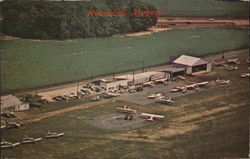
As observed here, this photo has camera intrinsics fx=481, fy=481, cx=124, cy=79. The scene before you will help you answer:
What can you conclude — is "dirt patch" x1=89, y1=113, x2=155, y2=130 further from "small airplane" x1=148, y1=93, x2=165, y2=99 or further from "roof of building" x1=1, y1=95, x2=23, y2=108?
"roof of building" x1=1, y1=95, x2=23, y2=108

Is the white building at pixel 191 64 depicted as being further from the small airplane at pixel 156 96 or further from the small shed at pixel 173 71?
the small airplane at pixel 156 96

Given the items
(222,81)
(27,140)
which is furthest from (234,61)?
(27,140)

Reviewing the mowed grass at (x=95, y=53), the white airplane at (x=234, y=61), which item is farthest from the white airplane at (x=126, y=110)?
the white airplane at (x=234, y=61)

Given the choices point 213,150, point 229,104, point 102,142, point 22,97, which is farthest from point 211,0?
point 22,97

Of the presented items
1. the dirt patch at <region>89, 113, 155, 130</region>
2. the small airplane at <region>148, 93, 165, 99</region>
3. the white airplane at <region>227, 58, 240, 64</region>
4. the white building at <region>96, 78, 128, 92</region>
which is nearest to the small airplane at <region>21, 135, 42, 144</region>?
the dirt patch at <region>89, 113, 155, 130</region>

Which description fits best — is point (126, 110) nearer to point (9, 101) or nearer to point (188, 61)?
point (188, 61)

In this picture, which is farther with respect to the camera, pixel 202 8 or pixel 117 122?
pixel 202 8

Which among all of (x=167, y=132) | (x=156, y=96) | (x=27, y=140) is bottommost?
(x=167, y=132)
